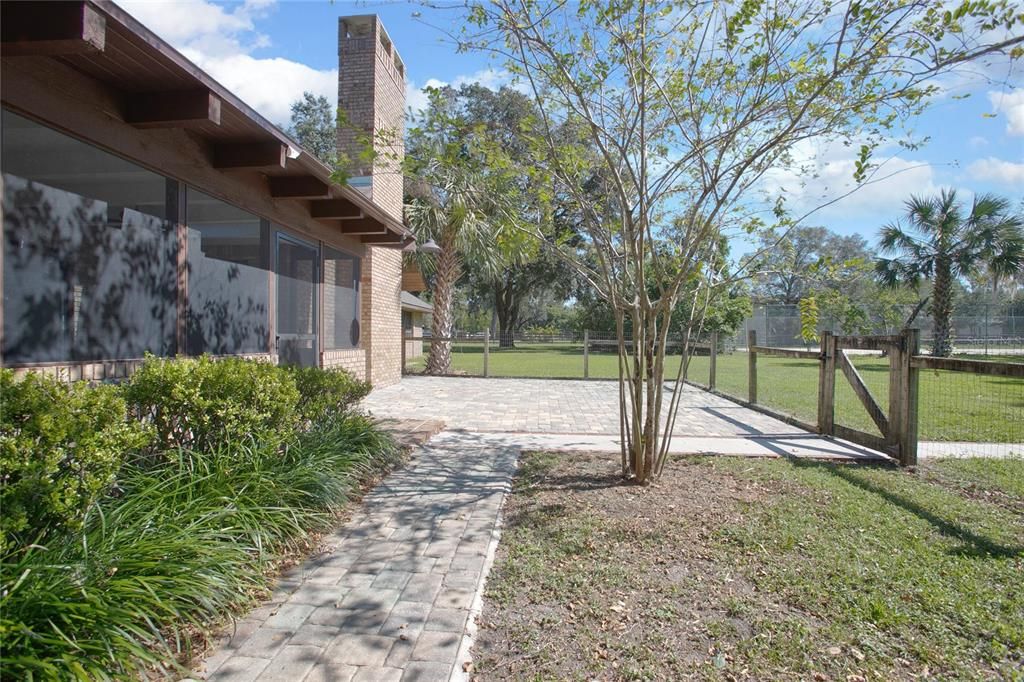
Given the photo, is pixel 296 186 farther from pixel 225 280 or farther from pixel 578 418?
pixel 578 418

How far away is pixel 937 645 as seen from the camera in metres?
2.69

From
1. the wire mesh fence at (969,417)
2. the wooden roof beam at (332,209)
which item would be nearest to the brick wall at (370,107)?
the wooden roof beam at (332,209)

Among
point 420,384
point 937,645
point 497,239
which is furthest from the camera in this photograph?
point 420,384

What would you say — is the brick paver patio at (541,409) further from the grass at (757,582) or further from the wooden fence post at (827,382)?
the grass at (757,582)

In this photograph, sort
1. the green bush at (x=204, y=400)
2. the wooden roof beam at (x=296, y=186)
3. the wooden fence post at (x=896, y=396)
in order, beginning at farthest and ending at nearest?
the wooden roof beam at (x=296, y=186)
the wooden fence post at (x=896, y=396)
the green bush at (x=204, y=400)

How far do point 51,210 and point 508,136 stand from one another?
3.79 m

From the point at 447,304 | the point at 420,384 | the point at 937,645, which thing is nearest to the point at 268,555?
the point at 937,645

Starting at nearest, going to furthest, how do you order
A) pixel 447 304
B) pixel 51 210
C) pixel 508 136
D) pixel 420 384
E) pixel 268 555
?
1. pixel 268 555
2. pixel 51 210
3. pixel 508 136
4. pixel 420 384
5. pixel 447 304

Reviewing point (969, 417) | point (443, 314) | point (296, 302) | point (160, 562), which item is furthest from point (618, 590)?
point (443, 314)

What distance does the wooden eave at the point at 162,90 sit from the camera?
3.50m

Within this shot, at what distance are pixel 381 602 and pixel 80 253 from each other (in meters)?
3.64

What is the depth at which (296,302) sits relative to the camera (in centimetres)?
842

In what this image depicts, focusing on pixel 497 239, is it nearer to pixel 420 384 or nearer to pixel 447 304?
pixel 420 384

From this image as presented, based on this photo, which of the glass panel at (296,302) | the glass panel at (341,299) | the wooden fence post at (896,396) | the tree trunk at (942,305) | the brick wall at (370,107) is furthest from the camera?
the tree trunk at (942,305)
